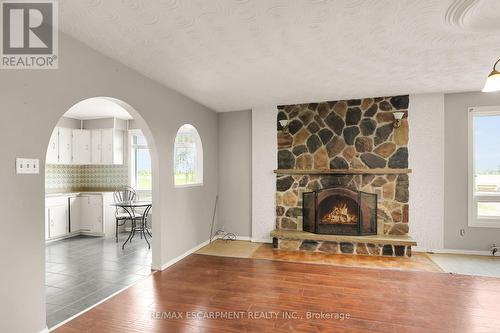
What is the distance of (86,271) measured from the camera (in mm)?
3629

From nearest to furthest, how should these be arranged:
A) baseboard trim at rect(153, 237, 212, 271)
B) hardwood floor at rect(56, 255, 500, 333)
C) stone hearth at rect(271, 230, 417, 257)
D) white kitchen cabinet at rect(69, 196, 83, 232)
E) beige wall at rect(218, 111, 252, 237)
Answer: hardwood floor at rect(56, 255, 500, 333)
baseboard trim at rect(153, 237, 212, 271)
stone hearth at rect(271, 230, 417, 257)
beige wall at rect(218, 111, 252, 237)
white kitchen cabinet at rect(69, 196, 83, 232)

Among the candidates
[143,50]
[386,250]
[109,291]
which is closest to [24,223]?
[109,291]

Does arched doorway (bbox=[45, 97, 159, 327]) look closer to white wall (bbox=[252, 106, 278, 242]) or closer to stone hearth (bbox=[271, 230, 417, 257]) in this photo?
white wall (bbox=[252, 106, 278, 242])

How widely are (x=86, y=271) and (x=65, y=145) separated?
3.37 m

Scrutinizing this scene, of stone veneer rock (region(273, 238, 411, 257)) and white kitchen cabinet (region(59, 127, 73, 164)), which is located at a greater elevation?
white kitchen cabinet (region(59, 127, 73, 164))

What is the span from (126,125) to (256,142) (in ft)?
10.6

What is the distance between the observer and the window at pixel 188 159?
5012 millimetres

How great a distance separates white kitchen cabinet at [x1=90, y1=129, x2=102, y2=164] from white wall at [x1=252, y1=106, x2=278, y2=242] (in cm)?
350

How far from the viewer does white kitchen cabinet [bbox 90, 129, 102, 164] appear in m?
6.09

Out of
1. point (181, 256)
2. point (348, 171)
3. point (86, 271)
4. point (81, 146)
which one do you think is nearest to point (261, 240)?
point (181, 256)

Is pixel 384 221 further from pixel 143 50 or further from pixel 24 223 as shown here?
pixel 24 223

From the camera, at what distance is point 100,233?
5.68 m

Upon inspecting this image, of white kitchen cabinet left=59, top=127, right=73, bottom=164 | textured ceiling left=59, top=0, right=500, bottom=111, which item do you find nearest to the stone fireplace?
textured ceiling left=59, top=0, right=500, bottom=111

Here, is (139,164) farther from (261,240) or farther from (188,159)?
(261,240)
